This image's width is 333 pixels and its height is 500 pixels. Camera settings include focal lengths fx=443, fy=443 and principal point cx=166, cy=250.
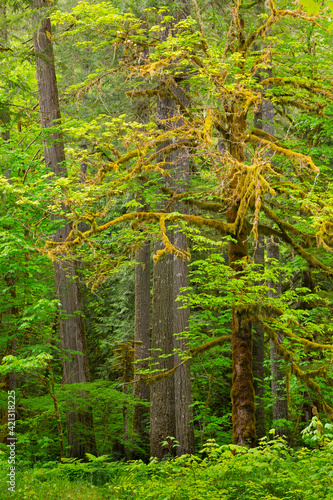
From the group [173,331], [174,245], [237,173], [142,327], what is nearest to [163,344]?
[173,331]

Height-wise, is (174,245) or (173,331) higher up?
(174,245)

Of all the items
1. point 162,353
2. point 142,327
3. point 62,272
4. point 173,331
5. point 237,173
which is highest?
point 237,173

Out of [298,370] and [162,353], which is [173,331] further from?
[298,370]

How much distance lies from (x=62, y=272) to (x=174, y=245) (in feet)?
9.90

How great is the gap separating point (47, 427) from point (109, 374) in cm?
736

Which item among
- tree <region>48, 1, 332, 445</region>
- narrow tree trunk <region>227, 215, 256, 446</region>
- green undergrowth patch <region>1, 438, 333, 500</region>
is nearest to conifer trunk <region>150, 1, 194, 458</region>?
tree <region>48, 1, 332, 445</region>

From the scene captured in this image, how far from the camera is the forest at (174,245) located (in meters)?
7.40

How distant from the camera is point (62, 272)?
37.1 ft

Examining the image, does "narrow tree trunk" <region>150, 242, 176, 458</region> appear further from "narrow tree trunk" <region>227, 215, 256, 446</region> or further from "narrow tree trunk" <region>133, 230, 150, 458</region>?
"narrow tree trunk" <region>227, 215, 256, 446</region>

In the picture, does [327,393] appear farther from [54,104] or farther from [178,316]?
[54,104]

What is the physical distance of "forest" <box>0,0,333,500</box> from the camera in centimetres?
740

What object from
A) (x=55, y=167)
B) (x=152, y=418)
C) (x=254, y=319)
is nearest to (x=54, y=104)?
(x=55, y=167)

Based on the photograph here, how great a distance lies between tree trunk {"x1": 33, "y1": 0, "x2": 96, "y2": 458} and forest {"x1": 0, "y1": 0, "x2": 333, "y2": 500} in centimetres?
5

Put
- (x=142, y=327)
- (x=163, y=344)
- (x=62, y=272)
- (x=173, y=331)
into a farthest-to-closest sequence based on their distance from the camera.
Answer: (x=142, y=327)
(x=163, y=344)
(x=173, y=331)
(x=62, y=272)
